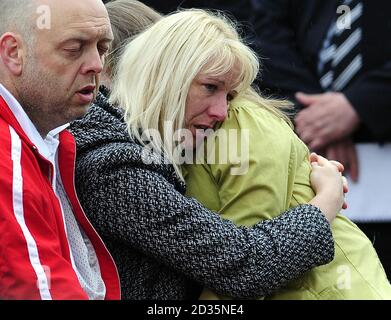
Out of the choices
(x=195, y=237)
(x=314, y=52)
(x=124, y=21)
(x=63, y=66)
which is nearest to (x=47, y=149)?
(x=63, y=66)

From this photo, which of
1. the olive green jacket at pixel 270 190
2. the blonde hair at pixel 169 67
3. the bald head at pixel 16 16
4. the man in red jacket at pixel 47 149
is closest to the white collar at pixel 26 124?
the man in red jacket at pixel 47 149

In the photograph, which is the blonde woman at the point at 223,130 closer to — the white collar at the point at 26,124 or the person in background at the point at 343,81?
the white collar at the point at 26,124

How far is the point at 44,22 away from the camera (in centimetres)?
260

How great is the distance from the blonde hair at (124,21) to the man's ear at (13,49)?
0.64 meters

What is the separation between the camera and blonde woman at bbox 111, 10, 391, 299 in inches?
113

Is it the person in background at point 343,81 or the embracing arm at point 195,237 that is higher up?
the embracing arm at point 195,237

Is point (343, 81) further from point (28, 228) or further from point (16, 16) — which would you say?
point (28, 228)

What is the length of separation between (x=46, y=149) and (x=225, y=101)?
58 centimetres

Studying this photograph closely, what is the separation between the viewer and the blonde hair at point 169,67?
292 centimetres

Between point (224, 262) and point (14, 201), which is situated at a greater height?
point (14, 201)

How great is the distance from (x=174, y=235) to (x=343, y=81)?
5.71 feet

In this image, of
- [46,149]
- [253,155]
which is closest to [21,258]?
[46,149]
